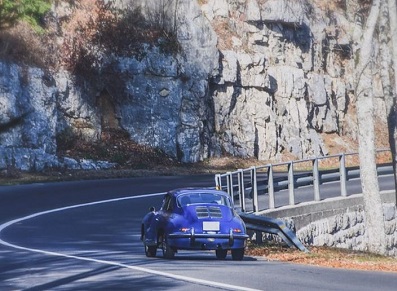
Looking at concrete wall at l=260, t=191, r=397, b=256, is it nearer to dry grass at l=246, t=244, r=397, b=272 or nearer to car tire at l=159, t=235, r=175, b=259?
dry grass at l=246, t=244, r=397, b=272

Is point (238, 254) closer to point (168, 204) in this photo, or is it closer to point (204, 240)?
point (204, 240)

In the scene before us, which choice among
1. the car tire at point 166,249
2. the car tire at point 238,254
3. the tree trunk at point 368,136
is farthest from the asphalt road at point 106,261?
the tree trunk at point 368,136

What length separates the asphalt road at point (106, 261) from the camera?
14.1 m

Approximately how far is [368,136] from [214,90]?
24.7m

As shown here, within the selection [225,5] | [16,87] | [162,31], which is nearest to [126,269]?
[16,87]

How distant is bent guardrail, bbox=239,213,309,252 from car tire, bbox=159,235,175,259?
9.98 ft

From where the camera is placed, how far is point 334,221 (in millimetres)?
26156

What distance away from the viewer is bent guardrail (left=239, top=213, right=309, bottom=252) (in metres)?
20.5

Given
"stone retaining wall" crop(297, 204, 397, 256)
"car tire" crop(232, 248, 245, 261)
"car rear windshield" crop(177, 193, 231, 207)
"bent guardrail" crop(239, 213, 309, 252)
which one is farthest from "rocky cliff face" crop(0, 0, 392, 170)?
"car tire" crop(232, 248, 245, 261)

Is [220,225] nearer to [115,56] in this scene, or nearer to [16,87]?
[16,87]

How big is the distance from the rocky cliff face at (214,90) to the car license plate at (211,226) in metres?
19.5

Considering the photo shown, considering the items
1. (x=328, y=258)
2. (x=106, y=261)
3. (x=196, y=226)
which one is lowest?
(x=106, y=261)

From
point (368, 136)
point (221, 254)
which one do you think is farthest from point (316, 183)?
point (221, 254)

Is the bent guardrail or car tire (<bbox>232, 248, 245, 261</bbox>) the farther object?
the bent guardrail
